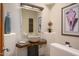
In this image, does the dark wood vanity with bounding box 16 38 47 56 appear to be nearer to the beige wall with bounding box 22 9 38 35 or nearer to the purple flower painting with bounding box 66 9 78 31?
the beige wall with bounding box 22 9 38 35

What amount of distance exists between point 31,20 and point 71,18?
509 millimetres

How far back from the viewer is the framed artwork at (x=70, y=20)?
1377 mm

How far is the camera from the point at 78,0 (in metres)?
1.36

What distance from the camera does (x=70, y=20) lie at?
4.67ft

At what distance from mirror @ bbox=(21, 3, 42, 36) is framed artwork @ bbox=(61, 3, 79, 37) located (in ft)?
1.04

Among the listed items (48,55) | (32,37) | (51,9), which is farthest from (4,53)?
(51,9)

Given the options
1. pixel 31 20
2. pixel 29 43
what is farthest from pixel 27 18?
pixel 29 43

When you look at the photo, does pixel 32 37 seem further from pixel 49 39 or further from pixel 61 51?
pixel 61 51

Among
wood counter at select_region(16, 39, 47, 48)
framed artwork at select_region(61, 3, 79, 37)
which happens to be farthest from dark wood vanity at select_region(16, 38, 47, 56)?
framed artwork at select_region(61, 3, 79, 37)

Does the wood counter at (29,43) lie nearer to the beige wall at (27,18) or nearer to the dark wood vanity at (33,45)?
the dark wood vanity at (33,45)

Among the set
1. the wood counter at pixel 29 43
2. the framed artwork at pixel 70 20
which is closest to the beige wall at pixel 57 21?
the framed artwork at pixel 70 20

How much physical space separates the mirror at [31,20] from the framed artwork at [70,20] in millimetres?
316

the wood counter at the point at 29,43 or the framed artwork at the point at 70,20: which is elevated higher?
the framed artwork at the point at 70,20

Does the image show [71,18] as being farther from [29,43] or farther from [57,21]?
[29,43]
